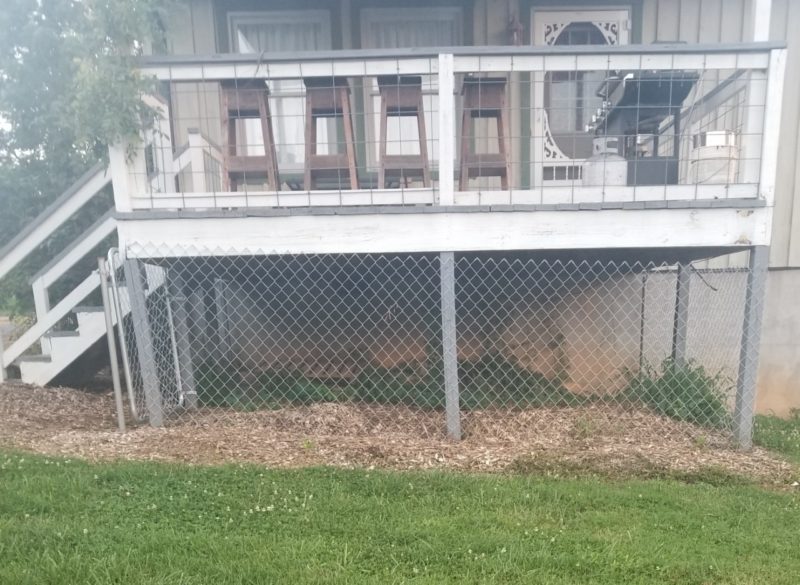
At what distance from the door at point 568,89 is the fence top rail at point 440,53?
220 cm

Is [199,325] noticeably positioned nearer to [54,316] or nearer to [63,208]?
[54,316]

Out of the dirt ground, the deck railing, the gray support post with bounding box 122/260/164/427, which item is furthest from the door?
the gray support post with bounding box 122/260/164/427

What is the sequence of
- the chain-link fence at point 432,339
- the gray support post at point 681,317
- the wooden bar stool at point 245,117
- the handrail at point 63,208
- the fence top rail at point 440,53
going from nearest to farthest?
the fence top rail at point 440,53, the wooden bar stool at point 245,117, the chain-link fence at point 432,339, the handrail at point 63,208, the gray support post at point 681,317

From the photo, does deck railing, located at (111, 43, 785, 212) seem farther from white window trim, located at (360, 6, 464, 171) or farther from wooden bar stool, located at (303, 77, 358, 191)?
white window trim, located at (360, 6, 464, 171)

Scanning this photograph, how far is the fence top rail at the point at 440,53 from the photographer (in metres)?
3.54

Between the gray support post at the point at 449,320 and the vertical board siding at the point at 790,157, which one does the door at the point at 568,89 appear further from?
the gray support post at the point at 449,320

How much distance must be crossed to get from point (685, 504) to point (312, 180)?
334 cm

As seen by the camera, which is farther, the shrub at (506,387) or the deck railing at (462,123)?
the shrub at (506,387)

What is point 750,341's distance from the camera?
3.79 meters

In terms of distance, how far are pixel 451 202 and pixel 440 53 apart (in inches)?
38.5

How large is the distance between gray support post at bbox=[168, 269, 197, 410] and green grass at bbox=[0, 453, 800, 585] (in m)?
1.43

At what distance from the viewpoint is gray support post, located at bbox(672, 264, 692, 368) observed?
16.3 feet

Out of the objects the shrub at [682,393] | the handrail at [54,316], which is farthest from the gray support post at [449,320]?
the handrail at [54,316]

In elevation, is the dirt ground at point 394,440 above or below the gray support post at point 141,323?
below
